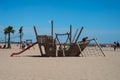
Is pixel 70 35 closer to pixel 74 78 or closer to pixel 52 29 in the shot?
pixel 52 29

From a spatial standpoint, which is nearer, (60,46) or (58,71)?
(58,71)

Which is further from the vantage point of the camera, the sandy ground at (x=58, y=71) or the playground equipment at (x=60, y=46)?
the playground equipment at (x=60, y=46)

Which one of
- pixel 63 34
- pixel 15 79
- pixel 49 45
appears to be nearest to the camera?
pixel 15 79

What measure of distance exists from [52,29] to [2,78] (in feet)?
48.4

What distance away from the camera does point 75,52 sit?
21.7 meters

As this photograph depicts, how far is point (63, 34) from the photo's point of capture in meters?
22.1

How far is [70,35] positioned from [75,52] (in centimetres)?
152

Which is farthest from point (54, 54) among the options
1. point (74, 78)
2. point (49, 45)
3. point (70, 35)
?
point (74, 78)

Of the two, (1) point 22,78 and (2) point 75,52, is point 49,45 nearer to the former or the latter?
(2) point 75,52

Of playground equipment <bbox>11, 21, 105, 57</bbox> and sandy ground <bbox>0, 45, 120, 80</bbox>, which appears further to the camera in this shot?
playground equipment <bbox>11, 21, 105, 57</bbox>

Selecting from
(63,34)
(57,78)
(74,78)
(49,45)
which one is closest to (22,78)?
(57,78)

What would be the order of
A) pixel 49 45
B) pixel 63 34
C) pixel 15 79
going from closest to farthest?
pixel 15 79 → pixel 49 45 → pixel 63 34

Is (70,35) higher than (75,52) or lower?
higher

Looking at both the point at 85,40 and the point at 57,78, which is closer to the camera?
the point at 57,78
